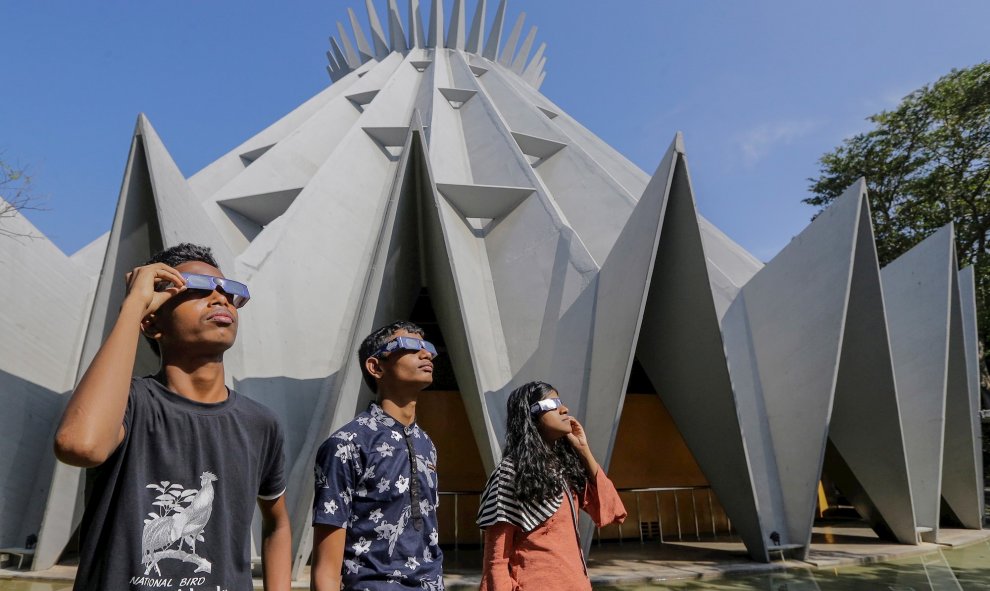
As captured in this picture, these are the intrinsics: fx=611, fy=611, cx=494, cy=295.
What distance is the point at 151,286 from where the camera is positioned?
183cm

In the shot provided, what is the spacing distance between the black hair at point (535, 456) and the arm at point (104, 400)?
1909 millimetres

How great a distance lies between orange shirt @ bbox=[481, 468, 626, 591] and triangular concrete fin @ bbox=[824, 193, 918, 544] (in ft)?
27.8

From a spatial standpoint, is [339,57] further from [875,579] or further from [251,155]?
[875,579]

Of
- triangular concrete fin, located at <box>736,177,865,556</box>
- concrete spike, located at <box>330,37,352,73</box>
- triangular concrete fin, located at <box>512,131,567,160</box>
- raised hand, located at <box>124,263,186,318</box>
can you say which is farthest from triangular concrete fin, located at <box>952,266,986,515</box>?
concrete spike, located at <box>330,37,352,73</box>

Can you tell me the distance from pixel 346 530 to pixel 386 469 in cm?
28

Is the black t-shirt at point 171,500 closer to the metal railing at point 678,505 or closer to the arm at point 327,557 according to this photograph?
the arm at point 327,557

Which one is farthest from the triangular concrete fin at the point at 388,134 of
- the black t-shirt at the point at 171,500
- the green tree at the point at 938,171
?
the green tree at the point at 938,171

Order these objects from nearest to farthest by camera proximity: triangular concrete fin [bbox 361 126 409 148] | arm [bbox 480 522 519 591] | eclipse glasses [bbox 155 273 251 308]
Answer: eclipse glasses [bbox 155 273 251 308], arm [bbox 480 522 519 591], triangular concrete fin [bbox 361 126 409 148]

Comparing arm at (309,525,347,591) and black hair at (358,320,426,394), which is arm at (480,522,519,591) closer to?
arm at (309,525,347,591)

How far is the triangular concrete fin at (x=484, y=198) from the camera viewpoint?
12.0 metres

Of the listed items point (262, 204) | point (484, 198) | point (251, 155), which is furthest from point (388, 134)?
point (251, 155)

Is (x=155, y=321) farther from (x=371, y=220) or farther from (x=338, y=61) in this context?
(x=338, y=61)

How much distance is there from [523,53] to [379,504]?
27.3 m

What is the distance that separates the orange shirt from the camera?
9.43ft
